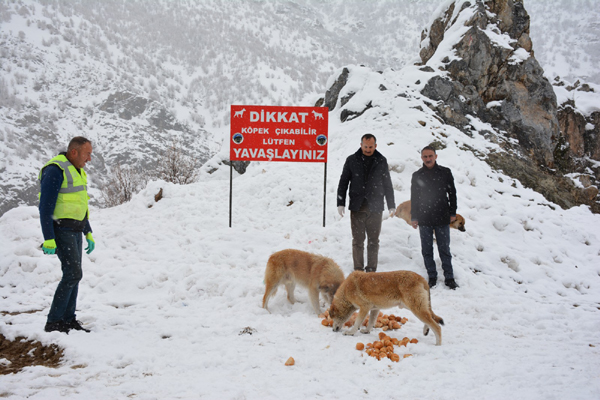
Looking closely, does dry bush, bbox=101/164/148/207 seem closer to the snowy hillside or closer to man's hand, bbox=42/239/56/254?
the snowy hillside

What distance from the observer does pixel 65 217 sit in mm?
4250

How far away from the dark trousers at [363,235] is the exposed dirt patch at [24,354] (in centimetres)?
463

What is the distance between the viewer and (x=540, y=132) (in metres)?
18.2

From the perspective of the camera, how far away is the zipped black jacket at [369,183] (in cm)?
625

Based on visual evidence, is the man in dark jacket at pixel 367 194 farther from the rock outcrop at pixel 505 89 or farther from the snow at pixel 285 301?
the rock outcrop at pixel 505 89

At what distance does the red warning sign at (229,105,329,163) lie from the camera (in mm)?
9680

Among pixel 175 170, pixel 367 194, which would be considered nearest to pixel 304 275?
pixel 367 194

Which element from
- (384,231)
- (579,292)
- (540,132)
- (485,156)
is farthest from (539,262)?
(540,132)

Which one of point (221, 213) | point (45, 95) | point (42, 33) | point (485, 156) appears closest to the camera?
point (221, 213)

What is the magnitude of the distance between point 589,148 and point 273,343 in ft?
82.9

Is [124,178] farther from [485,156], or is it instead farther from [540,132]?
Answer: [540,132]

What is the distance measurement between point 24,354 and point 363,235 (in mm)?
5139

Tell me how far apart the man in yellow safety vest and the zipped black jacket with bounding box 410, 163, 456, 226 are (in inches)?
215

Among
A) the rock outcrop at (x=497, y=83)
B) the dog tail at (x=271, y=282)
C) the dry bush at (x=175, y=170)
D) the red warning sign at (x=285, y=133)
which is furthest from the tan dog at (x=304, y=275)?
the dry bush at (x=175, y=170)
